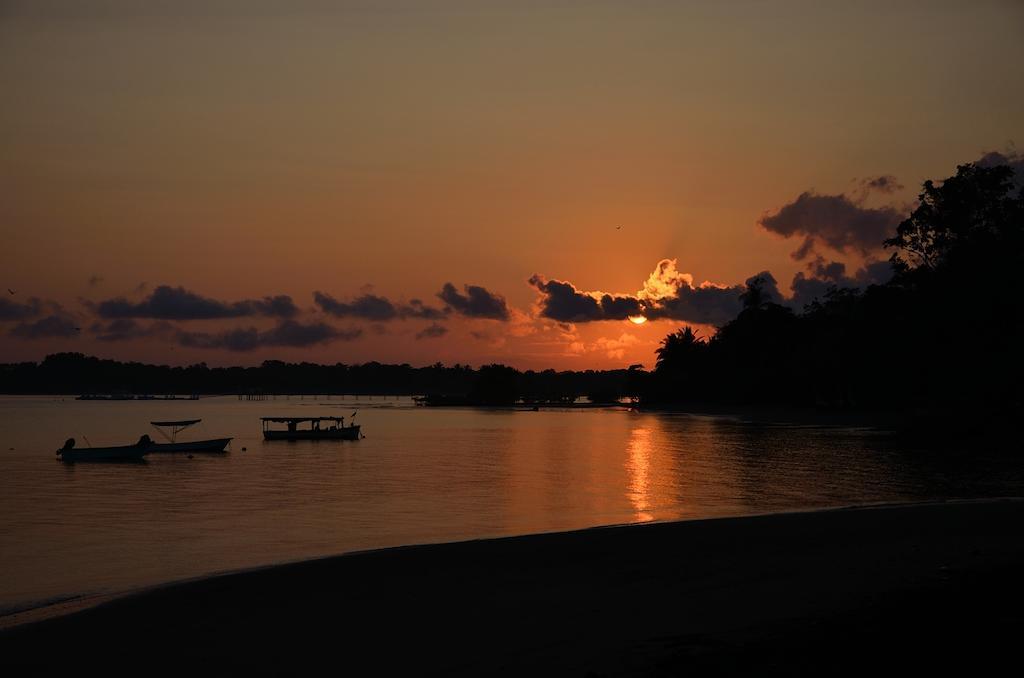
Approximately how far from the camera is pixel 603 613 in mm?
15398

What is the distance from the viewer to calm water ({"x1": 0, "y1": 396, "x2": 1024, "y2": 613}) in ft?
96.0

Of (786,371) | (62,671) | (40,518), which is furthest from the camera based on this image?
(786,371)

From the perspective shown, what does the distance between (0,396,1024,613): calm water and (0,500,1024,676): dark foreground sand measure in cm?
726

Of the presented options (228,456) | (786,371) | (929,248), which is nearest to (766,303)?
(786,371)

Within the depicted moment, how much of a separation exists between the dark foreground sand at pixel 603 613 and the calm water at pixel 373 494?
23.8 feet

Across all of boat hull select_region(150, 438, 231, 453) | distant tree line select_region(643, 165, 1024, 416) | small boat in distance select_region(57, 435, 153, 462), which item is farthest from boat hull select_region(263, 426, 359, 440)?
distant tree line select_region(643, 165, 1024, 416)

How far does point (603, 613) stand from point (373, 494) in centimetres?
3407

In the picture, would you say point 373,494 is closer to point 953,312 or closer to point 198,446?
point 198,446

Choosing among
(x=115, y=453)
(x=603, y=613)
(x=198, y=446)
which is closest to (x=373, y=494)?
(x=603, y=613)

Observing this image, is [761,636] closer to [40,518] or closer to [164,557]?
[164,557]

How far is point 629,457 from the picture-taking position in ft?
241

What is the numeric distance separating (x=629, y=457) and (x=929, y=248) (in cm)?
3379

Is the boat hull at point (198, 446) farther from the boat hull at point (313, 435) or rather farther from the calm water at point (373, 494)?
the boat hull at point (313, 435)

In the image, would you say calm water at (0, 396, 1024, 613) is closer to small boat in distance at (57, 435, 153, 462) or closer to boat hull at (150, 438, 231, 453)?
boat hull at (150, 438, 231, 453)
